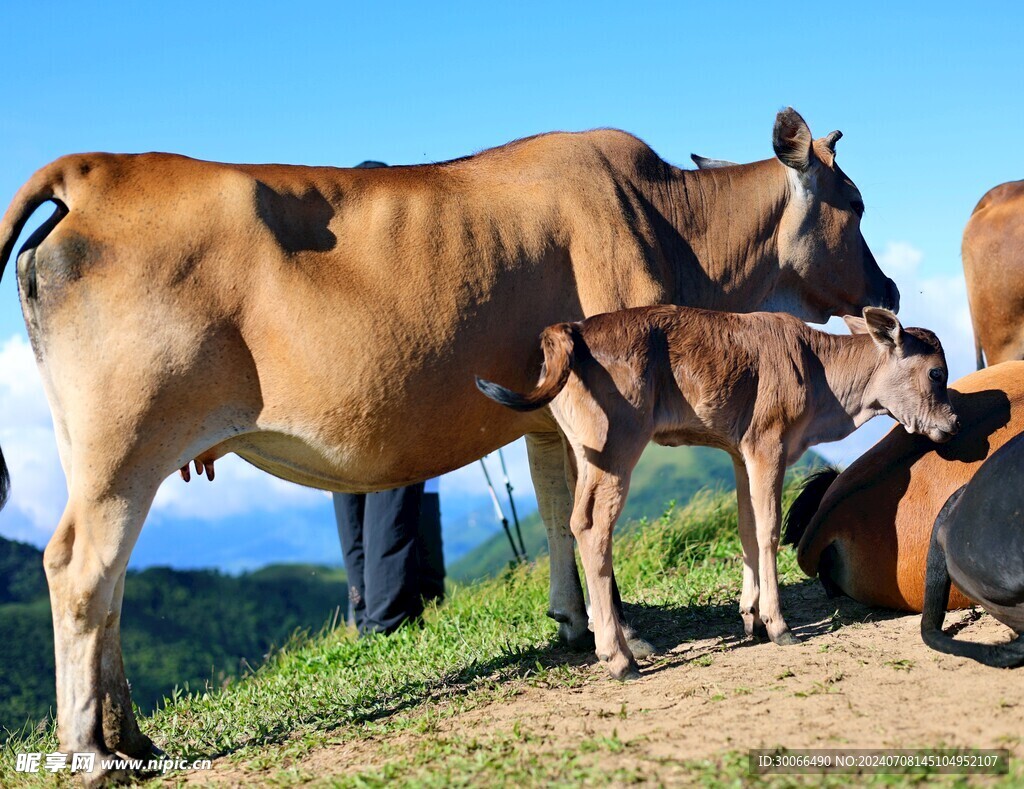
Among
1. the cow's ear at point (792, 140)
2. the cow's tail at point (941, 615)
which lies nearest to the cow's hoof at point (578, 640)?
the cow's tail at point (941, 615)

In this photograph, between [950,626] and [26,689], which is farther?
[26,689]

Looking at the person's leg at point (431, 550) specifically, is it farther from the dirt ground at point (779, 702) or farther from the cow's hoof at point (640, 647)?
the dirt ground at point (779, 702)

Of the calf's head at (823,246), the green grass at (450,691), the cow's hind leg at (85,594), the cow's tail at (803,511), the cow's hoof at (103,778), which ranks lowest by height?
the green grass at (450,691)

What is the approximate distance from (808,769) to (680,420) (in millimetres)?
2047

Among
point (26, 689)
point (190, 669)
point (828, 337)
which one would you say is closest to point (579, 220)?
point (828, 337)

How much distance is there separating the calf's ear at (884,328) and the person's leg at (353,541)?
4422 mm

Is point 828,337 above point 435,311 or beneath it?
beneath

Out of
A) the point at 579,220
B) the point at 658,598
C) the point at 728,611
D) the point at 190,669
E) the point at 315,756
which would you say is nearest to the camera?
the point at 315,756

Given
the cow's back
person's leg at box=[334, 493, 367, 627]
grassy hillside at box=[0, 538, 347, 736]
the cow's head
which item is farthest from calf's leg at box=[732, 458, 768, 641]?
grassy hillside at box=[0, 538, 347, 736]

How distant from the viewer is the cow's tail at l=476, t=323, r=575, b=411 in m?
4.89

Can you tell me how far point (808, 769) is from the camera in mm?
3818

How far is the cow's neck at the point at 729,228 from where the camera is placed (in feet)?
21.4

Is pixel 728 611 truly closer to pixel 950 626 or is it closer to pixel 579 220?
pixel 950 626

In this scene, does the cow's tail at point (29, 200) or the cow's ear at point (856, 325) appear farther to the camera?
the cow's ear at point (856, 325)
